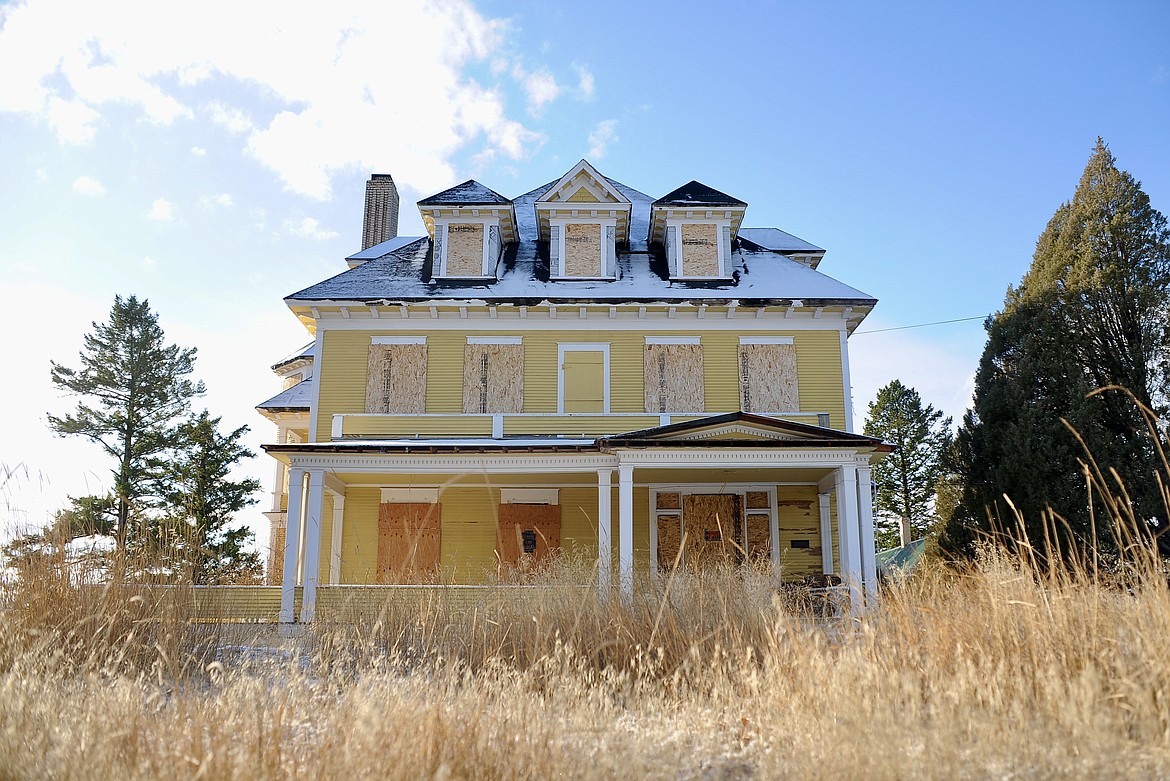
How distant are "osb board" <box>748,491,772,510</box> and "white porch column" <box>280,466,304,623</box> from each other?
30.1 ft

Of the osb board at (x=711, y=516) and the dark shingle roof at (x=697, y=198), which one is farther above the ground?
the dark shingle roof at (x=697, y=198)

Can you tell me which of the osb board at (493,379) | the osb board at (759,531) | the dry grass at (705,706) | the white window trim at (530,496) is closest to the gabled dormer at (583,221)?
the osb board at (493,379)

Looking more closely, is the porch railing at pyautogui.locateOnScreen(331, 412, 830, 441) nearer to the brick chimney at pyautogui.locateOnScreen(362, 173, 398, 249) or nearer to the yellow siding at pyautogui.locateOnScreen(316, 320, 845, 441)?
the yellow siding at pyautogui.locateOnScreen(316, 320, 845, 441)

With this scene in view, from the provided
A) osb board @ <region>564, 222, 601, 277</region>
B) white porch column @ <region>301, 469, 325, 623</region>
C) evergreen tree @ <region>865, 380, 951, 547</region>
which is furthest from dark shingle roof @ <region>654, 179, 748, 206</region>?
evergreen tree @ <region>865, 380, 951, 547</region>

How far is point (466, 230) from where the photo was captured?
20359 millimetres

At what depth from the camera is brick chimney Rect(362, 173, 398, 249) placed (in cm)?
2522

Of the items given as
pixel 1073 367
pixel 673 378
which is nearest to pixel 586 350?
pixel 673 378

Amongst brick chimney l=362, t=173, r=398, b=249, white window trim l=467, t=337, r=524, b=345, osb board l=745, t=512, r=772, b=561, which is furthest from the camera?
brick chimney l=362, t=173, r=398, b=249

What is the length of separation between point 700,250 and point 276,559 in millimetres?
11628

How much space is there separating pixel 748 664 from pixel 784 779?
2.32 meters

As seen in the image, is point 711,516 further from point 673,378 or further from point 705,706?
point 705,706

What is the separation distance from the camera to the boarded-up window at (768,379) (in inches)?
748

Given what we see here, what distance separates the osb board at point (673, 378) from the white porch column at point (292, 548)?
24.0 feet

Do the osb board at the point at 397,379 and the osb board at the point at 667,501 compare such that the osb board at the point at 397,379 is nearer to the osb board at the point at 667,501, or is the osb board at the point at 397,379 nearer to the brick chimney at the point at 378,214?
the osb board at the point at 667,501
